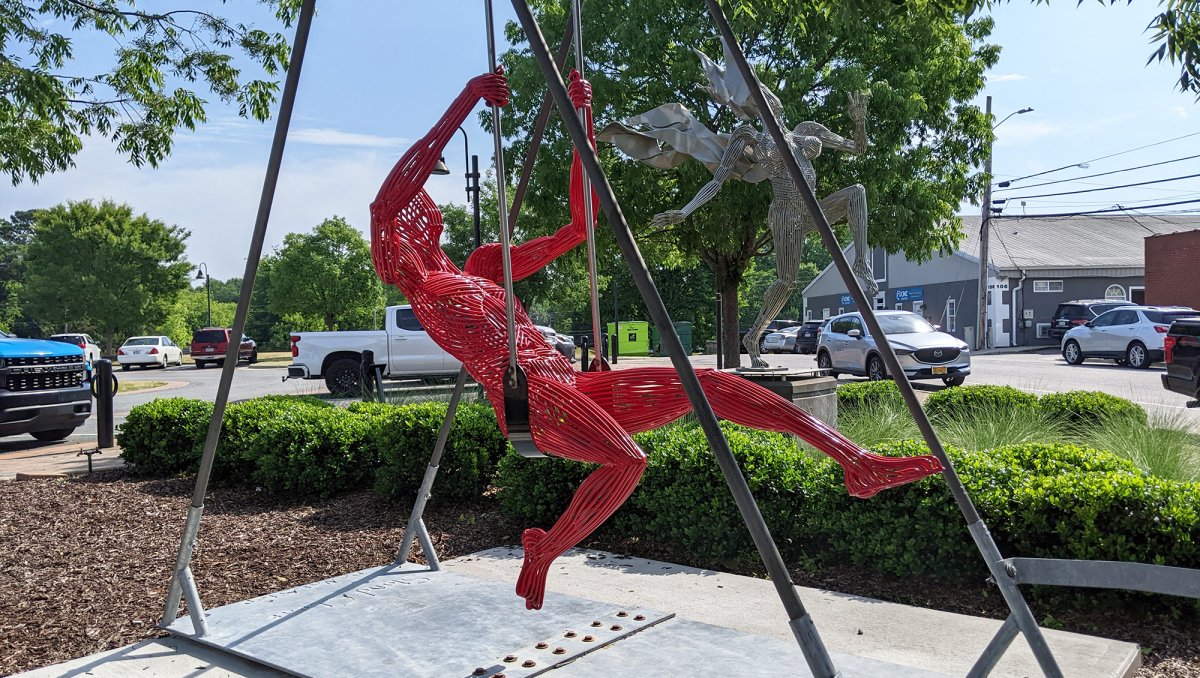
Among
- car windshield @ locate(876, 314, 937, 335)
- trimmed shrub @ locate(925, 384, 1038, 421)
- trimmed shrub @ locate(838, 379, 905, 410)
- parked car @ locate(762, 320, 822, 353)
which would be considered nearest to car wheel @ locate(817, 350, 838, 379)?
car windshield @ locate(876, 314, 937, 335)

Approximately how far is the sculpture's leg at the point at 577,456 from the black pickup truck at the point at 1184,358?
9133mm

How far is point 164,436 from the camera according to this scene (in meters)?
8.02

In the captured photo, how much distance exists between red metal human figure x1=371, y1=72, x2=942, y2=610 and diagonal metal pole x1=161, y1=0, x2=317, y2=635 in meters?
0.56

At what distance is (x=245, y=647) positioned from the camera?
342 centimetres

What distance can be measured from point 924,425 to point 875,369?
14382 millimetres

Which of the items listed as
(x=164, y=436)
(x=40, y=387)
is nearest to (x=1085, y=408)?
(x=164, y=436)

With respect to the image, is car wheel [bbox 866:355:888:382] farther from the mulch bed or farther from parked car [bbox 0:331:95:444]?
parked car [bbox 0:331:95:444]

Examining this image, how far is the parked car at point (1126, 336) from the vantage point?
2044 cm

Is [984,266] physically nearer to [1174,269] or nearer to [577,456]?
[1174,269]

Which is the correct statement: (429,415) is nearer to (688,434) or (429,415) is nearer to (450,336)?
(688,434)

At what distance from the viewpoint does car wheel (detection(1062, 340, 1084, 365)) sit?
888 inches

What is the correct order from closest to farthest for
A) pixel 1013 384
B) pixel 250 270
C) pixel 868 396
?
pixel 250 270, pixel 868 396, pixel 1013 384

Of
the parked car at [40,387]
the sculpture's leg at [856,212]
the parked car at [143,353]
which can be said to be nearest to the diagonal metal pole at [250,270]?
the sculpture's leg at [856,212]

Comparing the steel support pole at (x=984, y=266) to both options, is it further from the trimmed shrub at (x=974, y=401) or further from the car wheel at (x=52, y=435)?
the car wheel at (x=52, y=435)
